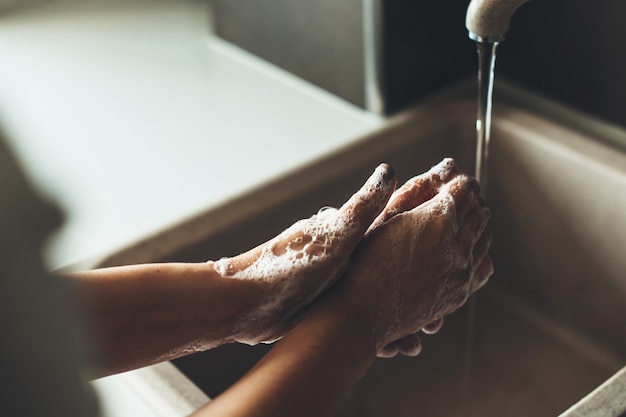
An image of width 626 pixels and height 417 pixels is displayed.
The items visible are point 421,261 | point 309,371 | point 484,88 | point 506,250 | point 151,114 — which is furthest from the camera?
point 151,114

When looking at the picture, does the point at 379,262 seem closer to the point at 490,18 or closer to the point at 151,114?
the point at 490,18

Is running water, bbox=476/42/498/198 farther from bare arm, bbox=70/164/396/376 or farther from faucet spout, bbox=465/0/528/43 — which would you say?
bare arm, bbox=70/164/396/376

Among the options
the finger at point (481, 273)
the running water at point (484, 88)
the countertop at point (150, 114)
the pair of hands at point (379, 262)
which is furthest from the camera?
the countertop at point (150, 114)

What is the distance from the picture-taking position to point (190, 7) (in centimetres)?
170

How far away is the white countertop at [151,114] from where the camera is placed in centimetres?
120

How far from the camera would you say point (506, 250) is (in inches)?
49.6

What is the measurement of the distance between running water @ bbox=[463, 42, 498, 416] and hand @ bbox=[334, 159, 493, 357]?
193 millimetres

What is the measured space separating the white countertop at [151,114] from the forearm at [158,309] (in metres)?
0.27

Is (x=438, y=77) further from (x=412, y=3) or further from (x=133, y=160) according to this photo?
(x=133, y=160)

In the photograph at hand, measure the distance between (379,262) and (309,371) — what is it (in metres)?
0.14

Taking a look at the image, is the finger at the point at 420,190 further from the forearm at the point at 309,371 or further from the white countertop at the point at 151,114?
the white countertop at the point at 151,114

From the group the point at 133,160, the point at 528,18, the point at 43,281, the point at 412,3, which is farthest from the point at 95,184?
the point at 43,281

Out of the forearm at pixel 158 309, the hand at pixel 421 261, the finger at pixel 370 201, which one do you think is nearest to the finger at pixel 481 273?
the hand at pixel 421 261

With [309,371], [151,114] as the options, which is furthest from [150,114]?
[309,371]
